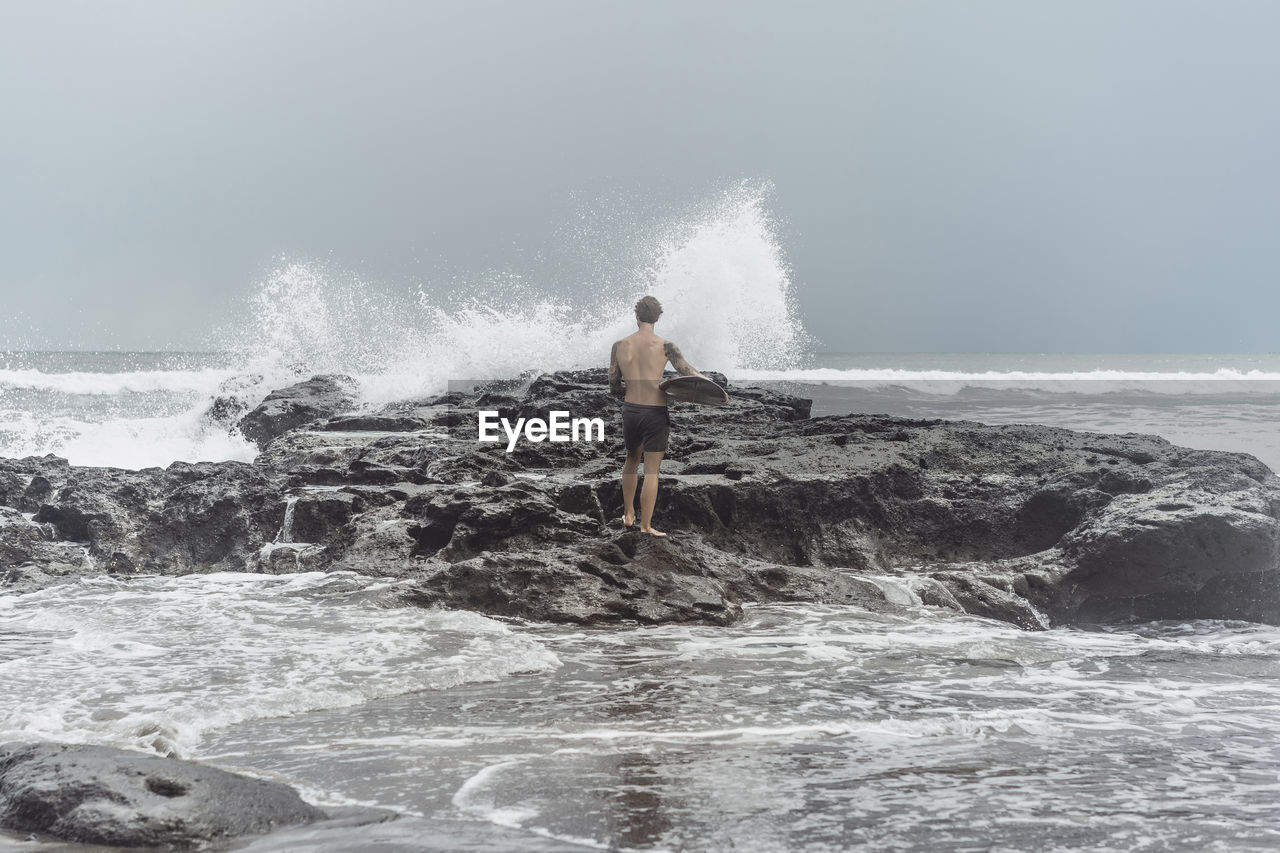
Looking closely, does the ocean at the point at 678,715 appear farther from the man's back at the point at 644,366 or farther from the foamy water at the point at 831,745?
the man's back at the point at 644,366

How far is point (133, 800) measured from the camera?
2.64m

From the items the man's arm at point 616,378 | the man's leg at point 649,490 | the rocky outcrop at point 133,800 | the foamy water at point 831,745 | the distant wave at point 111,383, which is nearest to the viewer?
the rocky outcrop at point 133,800

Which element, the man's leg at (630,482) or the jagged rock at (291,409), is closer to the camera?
the man's leg at (630,482)

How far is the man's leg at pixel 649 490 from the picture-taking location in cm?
621

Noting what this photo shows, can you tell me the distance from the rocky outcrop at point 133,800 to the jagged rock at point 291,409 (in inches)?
423

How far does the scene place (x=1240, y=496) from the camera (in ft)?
20.1

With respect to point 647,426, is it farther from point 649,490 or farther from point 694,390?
point 694,390

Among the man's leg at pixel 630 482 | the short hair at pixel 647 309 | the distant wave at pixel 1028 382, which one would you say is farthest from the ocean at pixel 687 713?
the distant wave at pixel 1028 382

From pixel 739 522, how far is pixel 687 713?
10.4ft

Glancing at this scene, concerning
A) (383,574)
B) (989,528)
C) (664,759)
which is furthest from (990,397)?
(664,759)

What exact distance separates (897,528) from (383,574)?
357 centimetres

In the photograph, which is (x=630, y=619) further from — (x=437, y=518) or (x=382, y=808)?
(x=382, y=808)

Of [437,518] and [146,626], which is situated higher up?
[437,518]

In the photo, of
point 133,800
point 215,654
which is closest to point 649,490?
point 215,654
